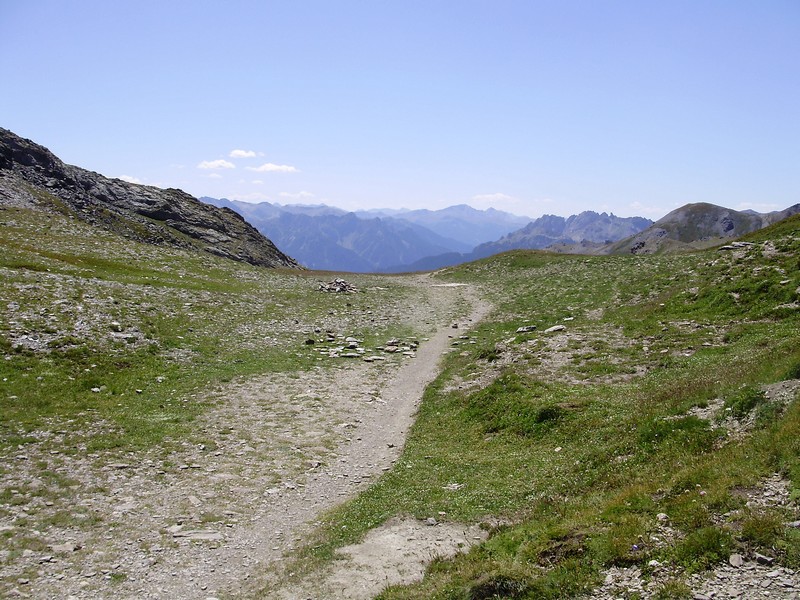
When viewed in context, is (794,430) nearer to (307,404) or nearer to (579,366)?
(579,366)

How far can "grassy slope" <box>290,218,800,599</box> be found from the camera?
10.2 metres

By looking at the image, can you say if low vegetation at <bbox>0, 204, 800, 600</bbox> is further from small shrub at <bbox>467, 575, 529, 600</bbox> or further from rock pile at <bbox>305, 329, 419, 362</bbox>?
rock pile at <bbox>305, 329, 419, 362</bbox>

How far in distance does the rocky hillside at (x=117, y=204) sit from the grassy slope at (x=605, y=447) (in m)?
79.3

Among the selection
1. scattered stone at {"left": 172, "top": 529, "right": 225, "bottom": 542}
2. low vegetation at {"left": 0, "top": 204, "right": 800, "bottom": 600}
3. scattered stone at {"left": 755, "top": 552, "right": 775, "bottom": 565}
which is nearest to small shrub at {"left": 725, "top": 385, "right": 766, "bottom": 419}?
low vegetation at {"left": 0, "top": 204, "right": 800, "bottom": 600}

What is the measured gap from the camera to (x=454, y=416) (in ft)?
78.2

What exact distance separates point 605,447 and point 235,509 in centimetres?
1192

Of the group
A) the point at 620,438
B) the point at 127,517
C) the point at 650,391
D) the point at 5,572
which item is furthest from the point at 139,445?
the point at 650,391

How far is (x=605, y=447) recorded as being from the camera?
1609cm

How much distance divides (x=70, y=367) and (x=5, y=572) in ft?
52.5

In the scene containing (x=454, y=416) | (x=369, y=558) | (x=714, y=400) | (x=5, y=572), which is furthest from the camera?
(x=454, y=416)

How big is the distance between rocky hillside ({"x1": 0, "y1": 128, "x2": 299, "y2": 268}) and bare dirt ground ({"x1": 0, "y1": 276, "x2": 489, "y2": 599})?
7449 centimetres

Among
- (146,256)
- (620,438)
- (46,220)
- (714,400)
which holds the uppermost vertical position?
(46,220)

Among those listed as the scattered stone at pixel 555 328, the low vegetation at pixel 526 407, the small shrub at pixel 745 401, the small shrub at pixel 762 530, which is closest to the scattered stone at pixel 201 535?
the low vegetation at pixel 526 407

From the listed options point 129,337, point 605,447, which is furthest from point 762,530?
point 129,337
